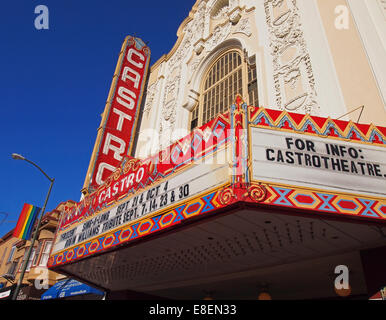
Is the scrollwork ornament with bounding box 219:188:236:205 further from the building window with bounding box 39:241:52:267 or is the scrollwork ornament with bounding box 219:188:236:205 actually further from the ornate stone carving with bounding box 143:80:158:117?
the building window with bounding box 39:241:52:267

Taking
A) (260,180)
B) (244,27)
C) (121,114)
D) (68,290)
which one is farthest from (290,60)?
(68,290)

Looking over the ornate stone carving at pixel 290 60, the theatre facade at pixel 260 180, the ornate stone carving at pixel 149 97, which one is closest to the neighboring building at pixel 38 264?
the ornate stone carving at pixel 149 97

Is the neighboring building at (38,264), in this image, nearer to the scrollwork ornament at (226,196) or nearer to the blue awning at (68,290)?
the blue awning at (68,290)

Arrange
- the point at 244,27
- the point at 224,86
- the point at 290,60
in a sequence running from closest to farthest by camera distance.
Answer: the point at 290,60 < the point at 244,27 < the point at 224,86

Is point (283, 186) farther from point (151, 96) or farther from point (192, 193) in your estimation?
point (151, 96)

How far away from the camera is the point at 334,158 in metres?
5.89

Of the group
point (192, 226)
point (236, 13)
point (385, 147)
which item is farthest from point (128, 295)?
point (236, 13)

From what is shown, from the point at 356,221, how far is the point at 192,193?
3182 millimetres

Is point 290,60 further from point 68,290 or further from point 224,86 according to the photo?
point 68,290

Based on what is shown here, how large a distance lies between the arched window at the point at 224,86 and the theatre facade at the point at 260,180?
7cm

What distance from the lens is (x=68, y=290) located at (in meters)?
15.4

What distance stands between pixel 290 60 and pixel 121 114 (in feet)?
35.2

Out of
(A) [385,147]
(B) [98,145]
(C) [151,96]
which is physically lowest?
(A) [385,147]

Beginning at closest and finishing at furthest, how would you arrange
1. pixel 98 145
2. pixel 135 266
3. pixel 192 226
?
1. pixel 192 226
2. pixel 135 266
3. pixel 98 145
